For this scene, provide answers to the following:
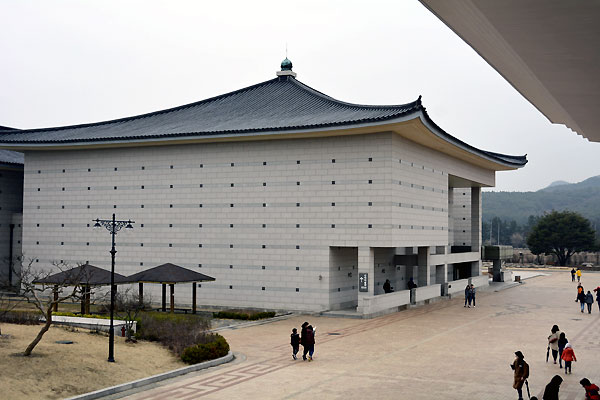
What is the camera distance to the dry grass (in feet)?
53.9

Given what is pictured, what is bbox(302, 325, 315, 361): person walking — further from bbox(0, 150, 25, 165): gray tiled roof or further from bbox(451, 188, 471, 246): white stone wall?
bbox(451, 188, 471, 246): white stone wall

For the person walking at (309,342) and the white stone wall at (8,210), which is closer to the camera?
the person walking at (309,342)

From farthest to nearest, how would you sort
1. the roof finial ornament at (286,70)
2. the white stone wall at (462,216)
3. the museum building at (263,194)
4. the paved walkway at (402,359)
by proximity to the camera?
the white stone wall at (462,216) < the roof finial ornament at (286,70) < the museum building at (263,194) < the paved walkway at (402,359)

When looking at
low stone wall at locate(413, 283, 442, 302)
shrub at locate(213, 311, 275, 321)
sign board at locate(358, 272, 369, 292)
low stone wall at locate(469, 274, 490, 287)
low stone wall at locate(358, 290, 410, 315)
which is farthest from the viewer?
low stone wall at locate(469, 274, 490, 287)

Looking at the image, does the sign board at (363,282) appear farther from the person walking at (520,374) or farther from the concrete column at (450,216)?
the concrete column at (450,216)

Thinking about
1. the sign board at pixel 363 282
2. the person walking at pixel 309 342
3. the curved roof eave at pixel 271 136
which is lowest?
the person walking at pixel 309 342

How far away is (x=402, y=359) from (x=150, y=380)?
873 centimetres

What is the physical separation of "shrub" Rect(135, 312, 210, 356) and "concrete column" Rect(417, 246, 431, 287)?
18.6m

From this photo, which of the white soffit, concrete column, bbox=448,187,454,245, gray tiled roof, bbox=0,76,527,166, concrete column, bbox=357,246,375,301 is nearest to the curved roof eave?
gray tiled roof, bbox=0,76,527,166

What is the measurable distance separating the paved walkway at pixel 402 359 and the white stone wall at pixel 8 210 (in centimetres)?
2507

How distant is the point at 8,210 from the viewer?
47.9 m

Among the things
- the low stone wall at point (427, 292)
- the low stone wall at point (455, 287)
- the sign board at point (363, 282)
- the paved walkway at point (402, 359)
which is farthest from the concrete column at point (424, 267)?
the sign board at point (363, 282)

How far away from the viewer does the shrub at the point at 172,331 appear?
22641 millimetres

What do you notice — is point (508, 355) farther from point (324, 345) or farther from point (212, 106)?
point (212, 106)
